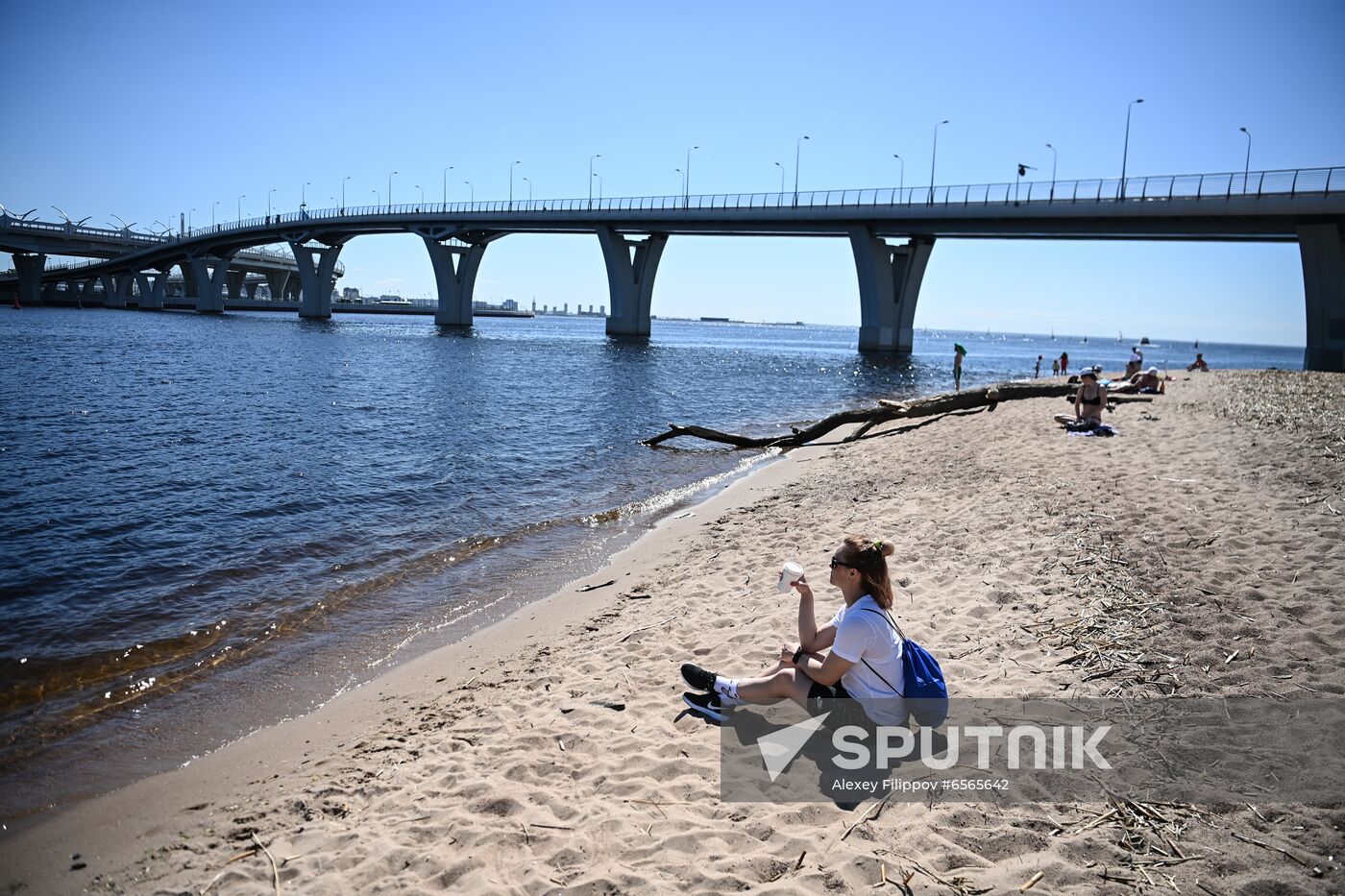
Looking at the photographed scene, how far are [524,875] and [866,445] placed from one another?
14.8 metres

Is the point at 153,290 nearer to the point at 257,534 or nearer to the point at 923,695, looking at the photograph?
the point at 257,534

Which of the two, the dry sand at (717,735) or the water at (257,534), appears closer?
the dry sand at (717,735)

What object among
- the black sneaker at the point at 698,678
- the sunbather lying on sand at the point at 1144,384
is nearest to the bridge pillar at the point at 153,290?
the sunbather lying on sand at the point at 1144,384

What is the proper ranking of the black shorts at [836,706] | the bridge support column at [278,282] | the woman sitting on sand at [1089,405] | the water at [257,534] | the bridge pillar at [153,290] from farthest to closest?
the bridge support column at [278,282], the bridge pillar at [153,290], the woman sitting on sand at [1089,405], the water at [257,534], the black shorts at [836,706]

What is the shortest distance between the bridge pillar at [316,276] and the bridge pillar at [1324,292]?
101m

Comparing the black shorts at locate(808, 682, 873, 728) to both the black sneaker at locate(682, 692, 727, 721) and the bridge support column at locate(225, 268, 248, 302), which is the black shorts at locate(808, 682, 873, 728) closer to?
the black sneaker at locate(682, 692, 727, 721)

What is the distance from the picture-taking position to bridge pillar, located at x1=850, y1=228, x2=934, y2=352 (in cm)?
6700

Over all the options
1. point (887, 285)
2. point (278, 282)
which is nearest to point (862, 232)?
point (887, 285)

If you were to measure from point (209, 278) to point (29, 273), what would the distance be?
23.5m

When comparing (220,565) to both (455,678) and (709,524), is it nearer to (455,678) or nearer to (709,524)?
(455,678)

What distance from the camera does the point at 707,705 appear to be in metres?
5.20

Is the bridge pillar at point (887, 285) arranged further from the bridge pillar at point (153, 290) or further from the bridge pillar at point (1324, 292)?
the bridge pillar at point (153, 290)

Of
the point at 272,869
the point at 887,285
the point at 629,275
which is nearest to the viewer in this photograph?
the point at 272,869

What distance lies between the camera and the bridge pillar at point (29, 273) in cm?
10644
